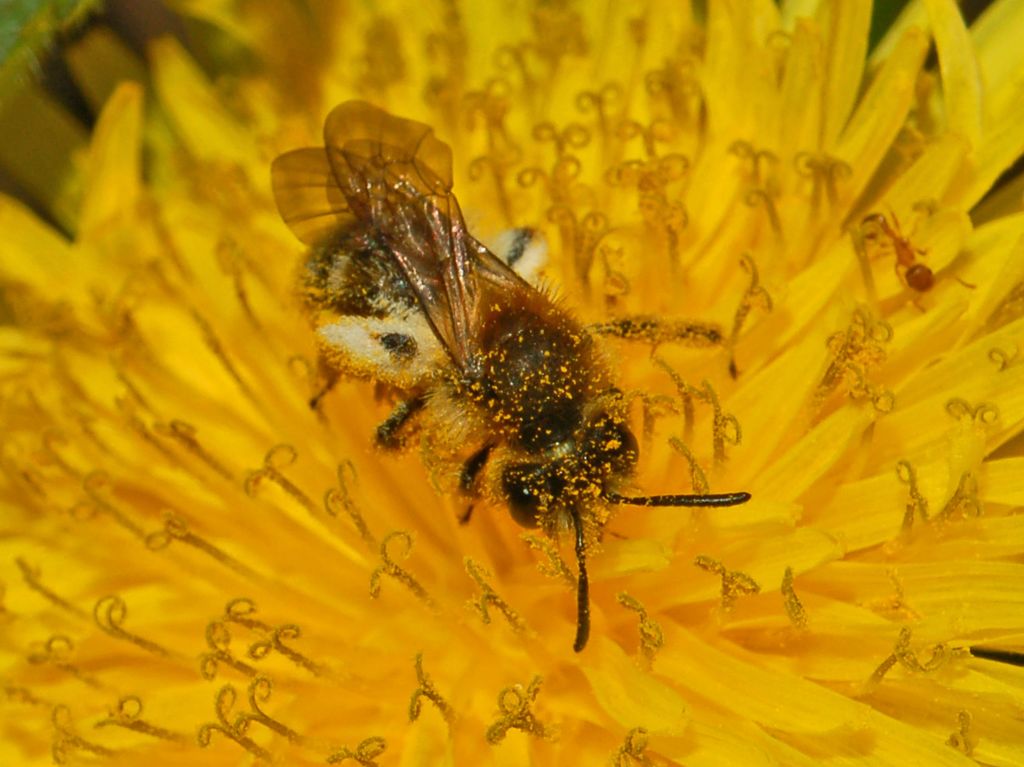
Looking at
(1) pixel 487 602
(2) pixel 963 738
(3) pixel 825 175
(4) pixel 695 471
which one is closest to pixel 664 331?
(4) pixel 695 471

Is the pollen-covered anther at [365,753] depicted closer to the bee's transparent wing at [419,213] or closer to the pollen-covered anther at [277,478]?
the pollen-covered anther at [277,478]

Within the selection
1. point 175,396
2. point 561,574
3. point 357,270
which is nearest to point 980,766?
point 561,574

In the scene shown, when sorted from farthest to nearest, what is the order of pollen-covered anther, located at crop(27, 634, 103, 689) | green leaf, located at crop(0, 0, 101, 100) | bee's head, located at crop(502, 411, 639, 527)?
1. green leaf, located at crop(0, 0, 101, 100)
2. pollen-covered anther, located at crop(27, 634, 103, 689)
3. bee's head, located at crop(502, 411, 639, 527)

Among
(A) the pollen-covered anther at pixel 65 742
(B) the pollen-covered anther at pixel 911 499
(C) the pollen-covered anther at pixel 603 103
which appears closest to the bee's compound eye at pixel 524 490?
(B) the pollen-covered anther at pixel 911 499

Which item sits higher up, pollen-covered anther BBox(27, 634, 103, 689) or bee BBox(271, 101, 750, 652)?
bee BBox(271, 101, 750, 652)

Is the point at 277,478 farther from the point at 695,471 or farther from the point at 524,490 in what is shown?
the point at 695,471

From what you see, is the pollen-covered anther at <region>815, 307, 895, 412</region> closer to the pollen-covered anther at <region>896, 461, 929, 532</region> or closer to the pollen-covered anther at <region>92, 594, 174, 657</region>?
the pollen-covered anther at <region>896, 461, 929, 532</region>

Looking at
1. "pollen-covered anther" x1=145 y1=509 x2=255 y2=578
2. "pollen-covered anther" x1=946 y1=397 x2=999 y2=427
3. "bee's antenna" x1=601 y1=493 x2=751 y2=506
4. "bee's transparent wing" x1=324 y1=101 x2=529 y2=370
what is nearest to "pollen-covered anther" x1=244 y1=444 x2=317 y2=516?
"pollen-covered anther" x1=145 y1=509 x2=255 y2=578
